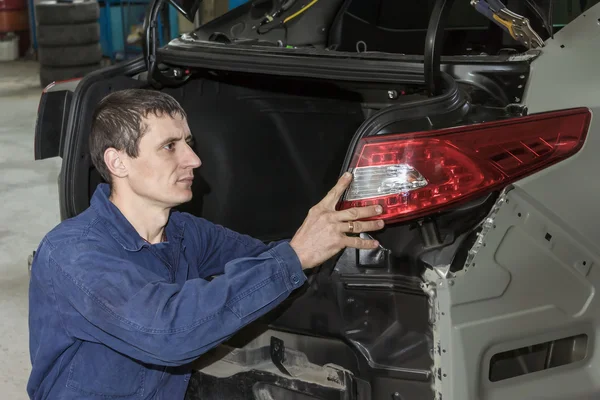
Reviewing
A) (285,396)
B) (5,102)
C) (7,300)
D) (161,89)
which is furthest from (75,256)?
(5,102)

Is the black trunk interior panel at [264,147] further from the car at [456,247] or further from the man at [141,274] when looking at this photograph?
the man at [141,274]

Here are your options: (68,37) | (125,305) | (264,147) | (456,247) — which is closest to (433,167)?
(456,247)

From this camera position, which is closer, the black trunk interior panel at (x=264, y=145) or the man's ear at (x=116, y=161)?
the man's ear at (x=116, y=161)

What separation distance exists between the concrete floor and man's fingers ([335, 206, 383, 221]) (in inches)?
75.7

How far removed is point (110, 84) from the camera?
2.45 metres

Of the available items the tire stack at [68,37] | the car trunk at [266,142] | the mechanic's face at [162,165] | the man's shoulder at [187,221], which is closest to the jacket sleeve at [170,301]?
the mechanic's face at [162,165]

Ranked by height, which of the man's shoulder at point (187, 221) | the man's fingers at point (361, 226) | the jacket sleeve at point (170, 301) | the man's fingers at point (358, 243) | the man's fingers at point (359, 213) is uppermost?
the man's fingers at point (359, 213)

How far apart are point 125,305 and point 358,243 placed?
0.51 meters

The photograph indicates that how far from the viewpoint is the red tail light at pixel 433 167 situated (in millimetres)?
1702

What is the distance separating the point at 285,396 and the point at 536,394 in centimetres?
64

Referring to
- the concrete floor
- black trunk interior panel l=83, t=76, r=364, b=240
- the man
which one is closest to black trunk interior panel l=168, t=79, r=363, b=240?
black trunk interior panel l=83, t=76, r=364, b=240

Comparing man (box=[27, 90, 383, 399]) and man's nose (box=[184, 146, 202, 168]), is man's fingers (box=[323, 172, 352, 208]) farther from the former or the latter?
man's nose (box=[184, 146, 202, 168])

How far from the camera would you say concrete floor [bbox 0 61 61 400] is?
3412 millimetres

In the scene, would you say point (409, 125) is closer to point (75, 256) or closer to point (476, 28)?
point (75, 256)
